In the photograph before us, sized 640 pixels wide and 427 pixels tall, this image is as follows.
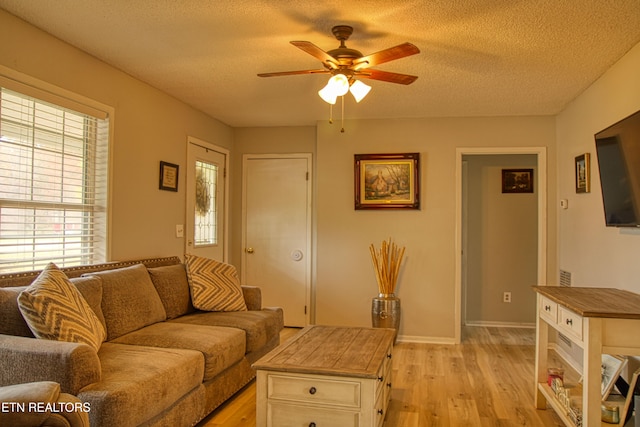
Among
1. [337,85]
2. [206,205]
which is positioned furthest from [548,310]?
[206,205]

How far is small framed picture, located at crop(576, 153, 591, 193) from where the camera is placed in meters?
3.69

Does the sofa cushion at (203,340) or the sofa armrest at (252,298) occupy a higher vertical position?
the sofa armrest at (252,298)

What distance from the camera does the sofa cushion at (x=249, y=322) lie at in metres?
3.29

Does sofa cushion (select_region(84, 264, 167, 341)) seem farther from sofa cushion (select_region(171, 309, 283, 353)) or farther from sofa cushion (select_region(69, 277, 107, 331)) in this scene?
sofa cushion (select_region(171, 309, 283, 353))

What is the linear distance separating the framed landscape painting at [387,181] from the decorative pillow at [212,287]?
5.50 ft

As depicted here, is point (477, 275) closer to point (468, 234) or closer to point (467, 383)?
point (468, 234)

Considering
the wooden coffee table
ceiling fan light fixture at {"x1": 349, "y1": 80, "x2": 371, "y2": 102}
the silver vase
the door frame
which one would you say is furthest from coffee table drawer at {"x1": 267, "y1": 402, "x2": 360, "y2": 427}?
the door frame

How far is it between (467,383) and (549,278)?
1637 millimetres

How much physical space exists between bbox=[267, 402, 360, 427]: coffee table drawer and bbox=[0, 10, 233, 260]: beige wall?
1773 mm

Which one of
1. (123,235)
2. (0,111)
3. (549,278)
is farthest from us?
(549,278)

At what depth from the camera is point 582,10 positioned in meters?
2.42

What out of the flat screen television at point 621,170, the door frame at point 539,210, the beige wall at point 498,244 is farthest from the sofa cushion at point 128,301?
the beige wall at point 498,244

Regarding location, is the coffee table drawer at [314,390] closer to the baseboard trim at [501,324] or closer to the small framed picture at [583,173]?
the small framed picture at [583,173]

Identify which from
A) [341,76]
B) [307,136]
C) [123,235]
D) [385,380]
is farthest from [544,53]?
[123,235]
